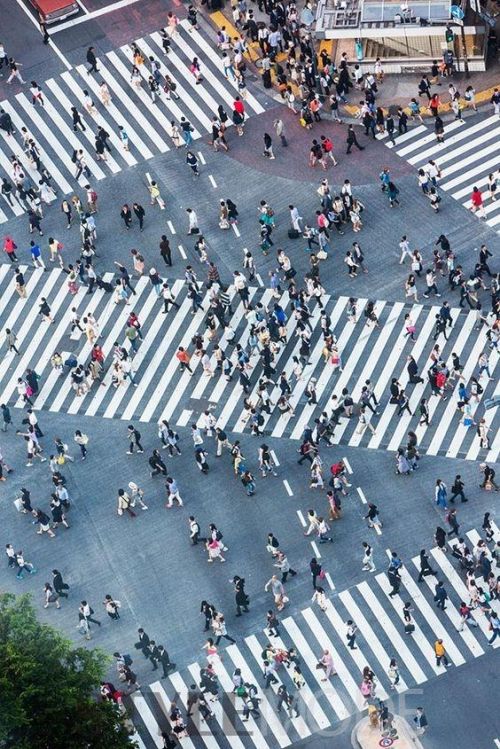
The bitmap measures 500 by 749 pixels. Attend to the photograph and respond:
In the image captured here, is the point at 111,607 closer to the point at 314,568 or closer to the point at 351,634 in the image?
the point at 314,568

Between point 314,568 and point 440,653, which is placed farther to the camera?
point 314,568

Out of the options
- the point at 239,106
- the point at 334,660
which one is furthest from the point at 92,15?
the point at 334,660

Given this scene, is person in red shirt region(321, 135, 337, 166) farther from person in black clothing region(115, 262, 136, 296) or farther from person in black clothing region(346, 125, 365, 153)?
person in black clothing region(115, 262, 136, 296)

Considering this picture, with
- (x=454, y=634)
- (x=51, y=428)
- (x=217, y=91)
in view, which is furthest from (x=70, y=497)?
(x=217, y=91)

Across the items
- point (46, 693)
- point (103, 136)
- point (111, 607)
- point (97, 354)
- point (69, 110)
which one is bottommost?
point (46, 693)

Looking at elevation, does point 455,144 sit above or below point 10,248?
below

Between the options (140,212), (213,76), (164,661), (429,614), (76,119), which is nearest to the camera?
(164,661)
